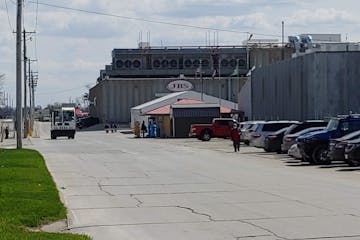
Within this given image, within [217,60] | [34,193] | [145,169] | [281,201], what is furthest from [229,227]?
[217,60]

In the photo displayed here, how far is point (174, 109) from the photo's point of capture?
2953 inches

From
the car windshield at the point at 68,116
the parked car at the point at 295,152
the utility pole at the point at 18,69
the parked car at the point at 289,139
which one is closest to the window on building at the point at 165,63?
the car windshield at the point at 68,116

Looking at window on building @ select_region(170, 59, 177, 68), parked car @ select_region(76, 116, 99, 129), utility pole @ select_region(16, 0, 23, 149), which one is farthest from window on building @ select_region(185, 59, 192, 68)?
utility pole @ select_region(16, 0, 23, 149)

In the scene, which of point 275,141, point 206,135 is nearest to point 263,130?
point 275,141

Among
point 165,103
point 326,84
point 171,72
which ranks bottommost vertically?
point 165,103

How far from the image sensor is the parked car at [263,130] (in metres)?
41.6

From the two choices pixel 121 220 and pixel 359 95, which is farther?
pixel 359 95

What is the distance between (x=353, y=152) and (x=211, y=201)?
39.9 feet

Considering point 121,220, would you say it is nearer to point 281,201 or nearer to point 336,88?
point 281,201

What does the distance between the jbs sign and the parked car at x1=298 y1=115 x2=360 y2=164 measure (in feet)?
264

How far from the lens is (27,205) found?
580 inches

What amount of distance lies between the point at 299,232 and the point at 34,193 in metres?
7.21

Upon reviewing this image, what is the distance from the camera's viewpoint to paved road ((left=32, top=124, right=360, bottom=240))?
12.4 metres

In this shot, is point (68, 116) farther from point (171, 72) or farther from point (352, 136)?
point (171, 72)
